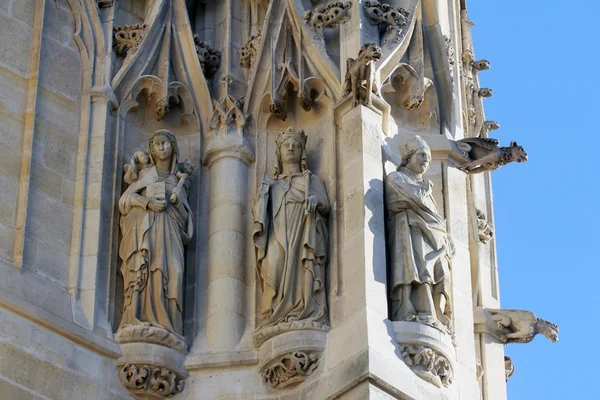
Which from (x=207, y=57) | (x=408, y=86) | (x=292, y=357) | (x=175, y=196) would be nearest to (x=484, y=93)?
(x=408, y=86)

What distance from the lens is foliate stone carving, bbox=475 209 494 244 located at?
1966 cm

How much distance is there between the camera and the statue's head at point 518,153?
18141 mm

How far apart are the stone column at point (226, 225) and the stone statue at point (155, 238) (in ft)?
0.74

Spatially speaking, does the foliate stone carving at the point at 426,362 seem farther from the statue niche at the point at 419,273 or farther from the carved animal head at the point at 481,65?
the carved animal head at the point at 481,65

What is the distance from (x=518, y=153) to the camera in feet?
59.6

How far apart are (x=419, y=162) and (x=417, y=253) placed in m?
0.87

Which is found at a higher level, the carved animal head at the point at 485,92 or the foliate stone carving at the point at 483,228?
the carved animal head at the point at 485,92

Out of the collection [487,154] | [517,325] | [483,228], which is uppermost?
[483,228]

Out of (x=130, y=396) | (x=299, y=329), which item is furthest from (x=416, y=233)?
(x=130, y=396)

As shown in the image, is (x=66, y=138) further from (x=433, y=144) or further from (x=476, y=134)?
(x=476, y=134)

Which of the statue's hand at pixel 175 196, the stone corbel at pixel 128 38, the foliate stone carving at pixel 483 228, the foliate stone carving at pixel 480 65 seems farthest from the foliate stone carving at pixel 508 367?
the stone corbel at pixel 128 38

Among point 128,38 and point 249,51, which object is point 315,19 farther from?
point 128,38

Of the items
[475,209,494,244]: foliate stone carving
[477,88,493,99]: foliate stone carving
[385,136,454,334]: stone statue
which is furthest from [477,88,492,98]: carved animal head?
[385,136,454,334]: stone statue

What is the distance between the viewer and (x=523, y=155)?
715 inches
